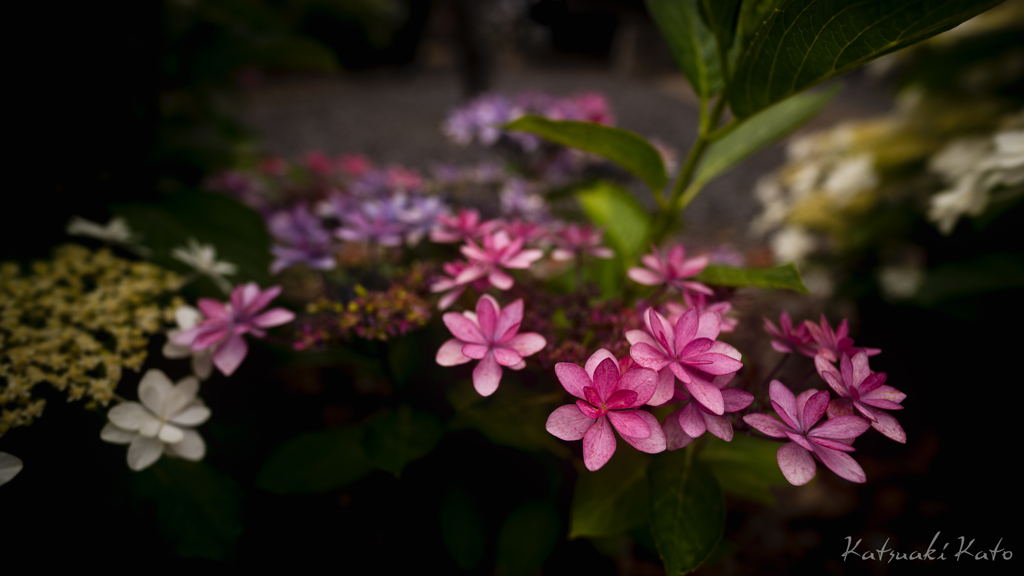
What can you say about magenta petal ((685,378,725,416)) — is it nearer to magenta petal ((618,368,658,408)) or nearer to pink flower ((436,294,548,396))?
magenta petal ((618,368,658,408))

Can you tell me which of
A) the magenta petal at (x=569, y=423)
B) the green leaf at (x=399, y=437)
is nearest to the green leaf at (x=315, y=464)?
the green leaf at (x=399, y=437)

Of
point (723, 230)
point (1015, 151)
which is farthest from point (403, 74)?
point (1015, 151)

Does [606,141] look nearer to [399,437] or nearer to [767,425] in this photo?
[767,425]

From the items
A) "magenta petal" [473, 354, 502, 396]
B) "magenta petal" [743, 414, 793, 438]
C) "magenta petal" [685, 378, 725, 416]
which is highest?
"magenta petal" [685, 378, 725, 416]

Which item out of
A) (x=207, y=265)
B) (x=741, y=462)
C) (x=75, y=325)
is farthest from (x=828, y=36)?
(x=75, y=325)

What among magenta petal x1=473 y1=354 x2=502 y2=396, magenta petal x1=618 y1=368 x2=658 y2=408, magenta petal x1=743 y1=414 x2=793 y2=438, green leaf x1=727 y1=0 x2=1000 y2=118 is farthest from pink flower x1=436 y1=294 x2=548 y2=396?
green leaf x1=727 y1=0 x2=1000 y2=118

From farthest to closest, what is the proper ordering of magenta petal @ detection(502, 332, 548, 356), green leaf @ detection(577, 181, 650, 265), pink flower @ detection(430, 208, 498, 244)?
1. green leaf @ detection(577, 181, 650, 265)
2. pink flower @ detection(430, 208, 498, 244)
3. magenta petal @ detection(502, 332, 548, 356)

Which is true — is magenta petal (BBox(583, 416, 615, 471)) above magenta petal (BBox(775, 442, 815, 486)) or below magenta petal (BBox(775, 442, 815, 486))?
below
